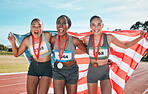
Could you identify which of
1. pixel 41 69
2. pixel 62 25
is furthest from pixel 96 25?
pixel 41 69

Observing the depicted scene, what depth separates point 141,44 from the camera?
170 inches

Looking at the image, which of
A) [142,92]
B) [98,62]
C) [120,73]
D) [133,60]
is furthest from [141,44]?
[142,92]

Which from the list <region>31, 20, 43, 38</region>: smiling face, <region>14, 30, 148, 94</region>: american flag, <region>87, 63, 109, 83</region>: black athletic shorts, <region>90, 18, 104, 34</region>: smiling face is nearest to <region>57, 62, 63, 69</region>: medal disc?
<region>87, 63, 109, 83</region>: black athletic shorts

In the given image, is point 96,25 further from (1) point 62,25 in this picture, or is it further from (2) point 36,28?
(2) point 36,28

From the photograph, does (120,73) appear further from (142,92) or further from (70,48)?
(142,92)

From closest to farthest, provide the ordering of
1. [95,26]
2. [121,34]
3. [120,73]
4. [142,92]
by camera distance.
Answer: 1. [95,26]
2. [120,73]
3. [121,34]
4. [142,92]

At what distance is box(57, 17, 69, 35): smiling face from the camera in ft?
10.4

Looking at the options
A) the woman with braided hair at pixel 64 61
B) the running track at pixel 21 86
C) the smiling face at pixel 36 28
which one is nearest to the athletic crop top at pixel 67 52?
the woman with braided hair at pixel 64 61

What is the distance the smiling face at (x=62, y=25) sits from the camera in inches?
125

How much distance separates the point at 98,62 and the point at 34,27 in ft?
4.39

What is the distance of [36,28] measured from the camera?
130 inches

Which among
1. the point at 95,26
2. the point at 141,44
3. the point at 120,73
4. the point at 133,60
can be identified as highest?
the point at 95,26

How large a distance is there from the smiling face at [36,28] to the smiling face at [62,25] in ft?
1.23

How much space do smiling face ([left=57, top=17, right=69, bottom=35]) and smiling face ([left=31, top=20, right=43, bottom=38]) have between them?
376 mm
